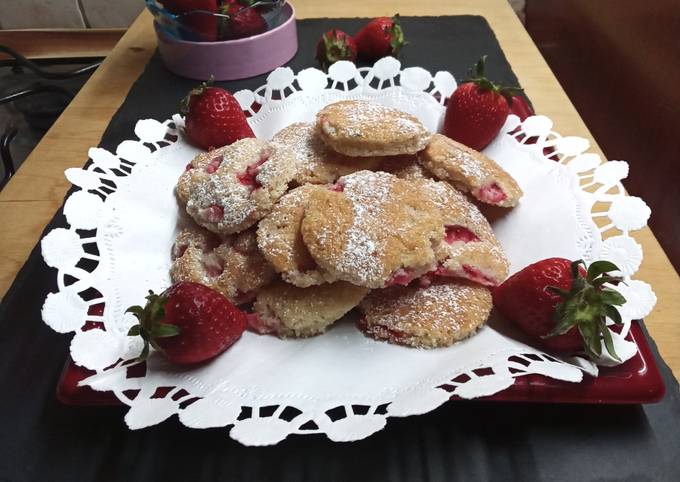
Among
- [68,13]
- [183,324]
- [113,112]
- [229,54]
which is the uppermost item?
[183,324]

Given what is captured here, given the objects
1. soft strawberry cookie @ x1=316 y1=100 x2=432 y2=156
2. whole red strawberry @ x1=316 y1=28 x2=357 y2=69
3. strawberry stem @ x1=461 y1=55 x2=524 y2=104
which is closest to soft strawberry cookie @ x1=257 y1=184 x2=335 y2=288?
soft strawberry cookie @ x1=316 y1=100 x2=432 y2=156

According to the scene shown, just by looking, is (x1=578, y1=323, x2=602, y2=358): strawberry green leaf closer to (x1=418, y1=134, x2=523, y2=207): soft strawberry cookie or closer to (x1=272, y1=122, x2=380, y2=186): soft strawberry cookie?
(x1=418, y1=134, x2=523, y2=207): soft strawberry cookie

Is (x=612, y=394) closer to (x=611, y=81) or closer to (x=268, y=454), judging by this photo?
(x=268, y=454)

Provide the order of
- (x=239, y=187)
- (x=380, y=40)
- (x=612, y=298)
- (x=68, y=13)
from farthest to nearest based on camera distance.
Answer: (x=68, y=13) → (x=380, y=40) → (x=239, y=187) → (x=612, y=298)

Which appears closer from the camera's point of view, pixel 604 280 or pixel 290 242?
pixel 604 280

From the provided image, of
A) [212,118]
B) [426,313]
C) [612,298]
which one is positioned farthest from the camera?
[212,118]

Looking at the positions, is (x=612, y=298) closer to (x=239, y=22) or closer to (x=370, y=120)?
(x=370, y=120)

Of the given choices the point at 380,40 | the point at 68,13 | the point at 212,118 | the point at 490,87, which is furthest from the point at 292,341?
the point at 68,13
